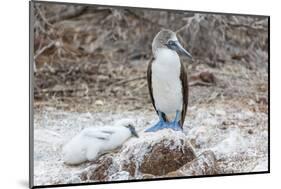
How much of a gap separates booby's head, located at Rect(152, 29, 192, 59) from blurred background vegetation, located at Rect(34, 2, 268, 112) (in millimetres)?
41

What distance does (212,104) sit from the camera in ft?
13.9

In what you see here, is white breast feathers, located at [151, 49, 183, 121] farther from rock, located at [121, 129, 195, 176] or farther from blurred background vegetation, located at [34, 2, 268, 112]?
rock, located at [121, 129, 195, 176]

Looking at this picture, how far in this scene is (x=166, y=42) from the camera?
4090 millimetres

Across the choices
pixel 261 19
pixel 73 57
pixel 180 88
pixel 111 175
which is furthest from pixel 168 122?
pixel 261 19

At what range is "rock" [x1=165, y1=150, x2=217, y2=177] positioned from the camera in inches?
162

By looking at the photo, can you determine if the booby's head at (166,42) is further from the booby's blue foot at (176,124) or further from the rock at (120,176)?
the rock at (120,176)

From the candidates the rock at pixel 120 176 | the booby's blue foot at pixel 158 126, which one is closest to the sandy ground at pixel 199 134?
the booby's blue foot at pixel 158 126

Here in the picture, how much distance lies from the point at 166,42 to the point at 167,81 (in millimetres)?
323

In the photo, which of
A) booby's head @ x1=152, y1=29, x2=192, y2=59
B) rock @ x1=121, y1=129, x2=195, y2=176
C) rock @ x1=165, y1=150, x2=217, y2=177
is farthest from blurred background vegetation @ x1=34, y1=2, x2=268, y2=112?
rock @ x1=165, y1=150, x2=217, y2=177

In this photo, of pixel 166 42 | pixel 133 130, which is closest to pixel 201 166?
pixel 133 130

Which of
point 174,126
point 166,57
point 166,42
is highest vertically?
point 166,42

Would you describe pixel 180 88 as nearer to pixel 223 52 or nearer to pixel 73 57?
pixel 223 52

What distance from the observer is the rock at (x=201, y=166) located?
4.12m

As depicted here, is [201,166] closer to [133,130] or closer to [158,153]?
[158,153]
